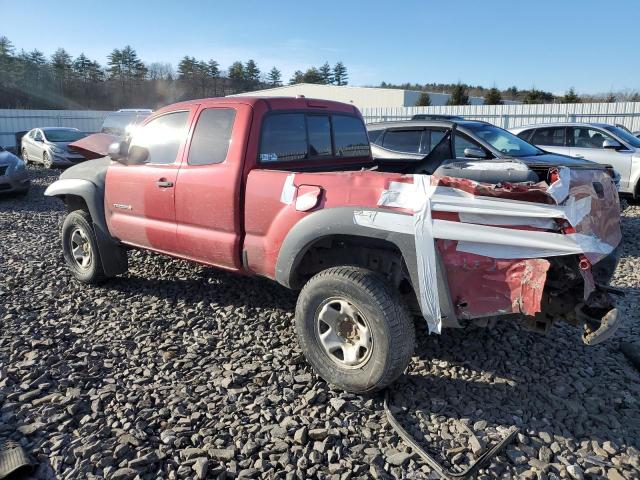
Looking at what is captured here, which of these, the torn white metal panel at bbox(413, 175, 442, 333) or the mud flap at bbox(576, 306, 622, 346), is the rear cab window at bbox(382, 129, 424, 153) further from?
the mud flap at bbox(576, 306, 622, 346)

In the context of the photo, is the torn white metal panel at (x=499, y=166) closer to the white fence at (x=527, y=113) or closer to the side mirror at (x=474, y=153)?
the side mirror at (x=474, y=153)

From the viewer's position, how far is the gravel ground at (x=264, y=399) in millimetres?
2645

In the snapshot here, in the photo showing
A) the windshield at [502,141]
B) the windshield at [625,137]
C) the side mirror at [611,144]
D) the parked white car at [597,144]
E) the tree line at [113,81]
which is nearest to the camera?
the windshield at [502,141]

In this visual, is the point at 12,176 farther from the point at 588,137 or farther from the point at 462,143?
the point at 588,137

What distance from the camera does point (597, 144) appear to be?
10203 mm


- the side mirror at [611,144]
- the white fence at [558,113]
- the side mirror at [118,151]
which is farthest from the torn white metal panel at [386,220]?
the white fence at [558,113]

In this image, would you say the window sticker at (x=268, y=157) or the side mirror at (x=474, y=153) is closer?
the window sticker at (x=268, y=157)

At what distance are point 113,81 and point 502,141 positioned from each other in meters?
67.6

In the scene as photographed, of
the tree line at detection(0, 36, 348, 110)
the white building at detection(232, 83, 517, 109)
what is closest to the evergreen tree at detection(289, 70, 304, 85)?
the tree line at detection(0, 36, 348, 110)

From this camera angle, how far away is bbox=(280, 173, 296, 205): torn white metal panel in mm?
3389

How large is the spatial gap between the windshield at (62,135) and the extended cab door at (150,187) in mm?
13975

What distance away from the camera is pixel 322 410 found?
3.09 metres

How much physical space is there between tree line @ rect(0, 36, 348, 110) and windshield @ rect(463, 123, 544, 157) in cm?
5490

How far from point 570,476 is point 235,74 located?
246ft
